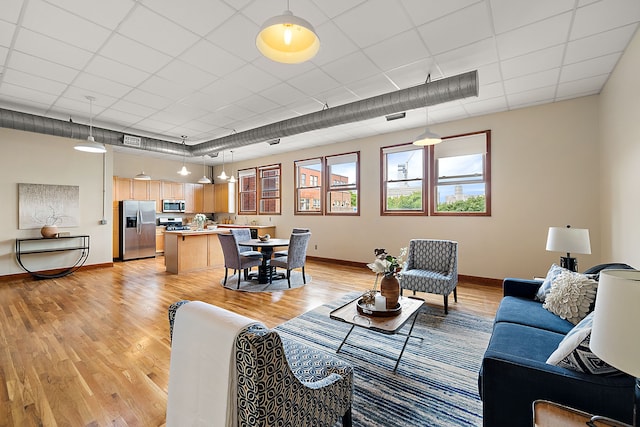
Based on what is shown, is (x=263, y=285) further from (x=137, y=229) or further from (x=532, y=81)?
(x=532, y=81)

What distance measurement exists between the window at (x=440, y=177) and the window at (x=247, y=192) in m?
4.55

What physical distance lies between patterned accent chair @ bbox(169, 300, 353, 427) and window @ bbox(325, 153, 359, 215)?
5.47 metres

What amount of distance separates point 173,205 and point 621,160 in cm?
996

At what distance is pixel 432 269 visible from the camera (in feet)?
13.4

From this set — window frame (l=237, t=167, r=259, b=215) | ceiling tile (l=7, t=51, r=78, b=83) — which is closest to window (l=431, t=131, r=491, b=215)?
window frame (l=237, t=167, r=259, b=215)

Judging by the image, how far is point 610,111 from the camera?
3.61m

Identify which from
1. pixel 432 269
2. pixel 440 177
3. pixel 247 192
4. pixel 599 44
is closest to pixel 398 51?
pixel 599 44

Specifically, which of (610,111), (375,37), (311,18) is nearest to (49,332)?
(311,18)

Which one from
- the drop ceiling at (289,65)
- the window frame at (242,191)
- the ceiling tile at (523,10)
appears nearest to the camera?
the ceiling tile at (523,10)

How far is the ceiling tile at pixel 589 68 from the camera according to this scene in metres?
3.20

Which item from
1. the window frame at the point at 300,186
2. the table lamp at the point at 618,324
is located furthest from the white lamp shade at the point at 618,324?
the window frame at the point at 300,186

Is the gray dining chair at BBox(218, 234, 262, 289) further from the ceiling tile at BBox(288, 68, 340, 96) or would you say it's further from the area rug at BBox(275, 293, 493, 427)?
the ceiling tile at BBox(288, 68, 340, 96)

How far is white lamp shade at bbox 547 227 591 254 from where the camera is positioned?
286cm

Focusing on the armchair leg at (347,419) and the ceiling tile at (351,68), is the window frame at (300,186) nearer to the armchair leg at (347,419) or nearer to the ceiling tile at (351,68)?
the ceiling tile at (351,68)
